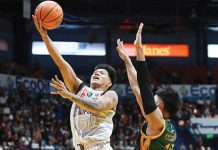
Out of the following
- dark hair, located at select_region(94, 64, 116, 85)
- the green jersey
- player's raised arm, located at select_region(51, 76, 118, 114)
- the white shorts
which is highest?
dark hair, located at select_region(94, 64, 116, 85)

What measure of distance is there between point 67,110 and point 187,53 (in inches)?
320

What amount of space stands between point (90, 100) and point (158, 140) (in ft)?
3.32

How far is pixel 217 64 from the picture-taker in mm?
26031

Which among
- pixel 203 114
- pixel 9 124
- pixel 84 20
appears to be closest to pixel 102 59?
pixel 84 20

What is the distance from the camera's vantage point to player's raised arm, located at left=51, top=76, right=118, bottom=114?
4082 mm

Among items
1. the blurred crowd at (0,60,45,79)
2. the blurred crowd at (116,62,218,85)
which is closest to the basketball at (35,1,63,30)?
the blurred crowd at (0,60,45,79)

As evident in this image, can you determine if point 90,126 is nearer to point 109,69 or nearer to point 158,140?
point 109,69

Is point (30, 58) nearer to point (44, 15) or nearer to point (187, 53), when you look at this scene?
point (187, 53)

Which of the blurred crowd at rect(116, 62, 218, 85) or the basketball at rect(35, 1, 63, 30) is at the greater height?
the basketball at rect(35, 1, 63, 30)

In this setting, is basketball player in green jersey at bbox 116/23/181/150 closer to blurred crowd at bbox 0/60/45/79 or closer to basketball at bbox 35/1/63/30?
basketball at bbox 35/1/63/30

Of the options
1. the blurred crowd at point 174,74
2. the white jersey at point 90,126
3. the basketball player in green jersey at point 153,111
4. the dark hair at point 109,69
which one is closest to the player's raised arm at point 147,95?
the basketball player in green jersey at point 153,111

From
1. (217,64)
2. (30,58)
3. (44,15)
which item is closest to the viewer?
(44,15)

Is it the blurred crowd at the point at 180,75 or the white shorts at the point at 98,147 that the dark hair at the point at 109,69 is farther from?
the blurred crowd at the point at 180,75

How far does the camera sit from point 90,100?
432 cm
